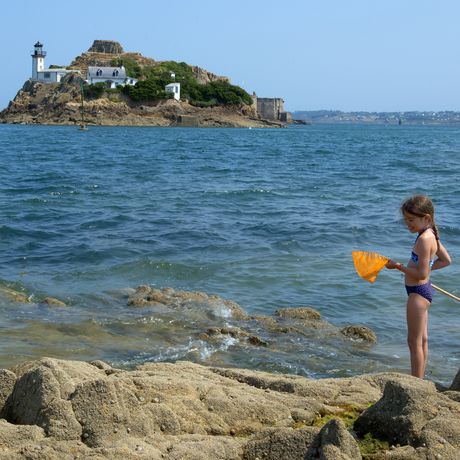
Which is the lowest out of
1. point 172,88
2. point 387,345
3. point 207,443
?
point 387,345

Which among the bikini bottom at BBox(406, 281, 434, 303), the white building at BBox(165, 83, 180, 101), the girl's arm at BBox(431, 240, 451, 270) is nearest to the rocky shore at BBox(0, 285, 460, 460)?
the bikini bottom at BBox(406, 281, 434, 303)

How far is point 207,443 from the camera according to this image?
4234 millimetres

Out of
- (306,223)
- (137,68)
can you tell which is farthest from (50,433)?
(137,68)

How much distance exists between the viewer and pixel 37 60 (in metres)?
129

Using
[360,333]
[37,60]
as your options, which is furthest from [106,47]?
[360,333]

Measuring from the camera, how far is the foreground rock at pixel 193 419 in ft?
13.3

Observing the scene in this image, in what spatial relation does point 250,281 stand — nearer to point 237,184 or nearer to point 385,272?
point 385,272

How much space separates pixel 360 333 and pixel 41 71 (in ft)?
413

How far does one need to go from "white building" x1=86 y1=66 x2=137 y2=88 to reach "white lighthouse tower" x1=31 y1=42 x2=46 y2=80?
377 inches

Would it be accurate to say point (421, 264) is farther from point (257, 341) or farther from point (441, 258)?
point (257, 341)

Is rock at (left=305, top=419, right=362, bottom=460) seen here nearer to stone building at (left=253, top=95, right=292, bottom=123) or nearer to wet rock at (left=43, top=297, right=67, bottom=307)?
wet rock at (left=43, top=297, right=67, bottom=307)

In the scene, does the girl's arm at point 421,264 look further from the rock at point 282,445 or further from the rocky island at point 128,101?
the rocky island at point 128,101

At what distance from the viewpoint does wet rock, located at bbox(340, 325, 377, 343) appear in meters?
9.05

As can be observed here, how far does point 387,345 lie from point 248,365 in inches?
77.3
